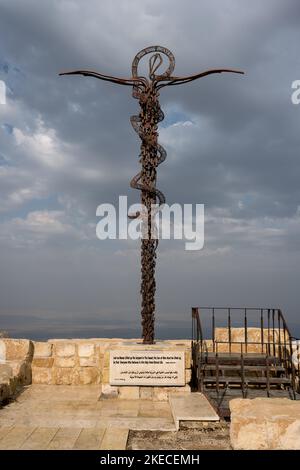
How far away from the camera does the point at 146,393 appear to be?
8898mm

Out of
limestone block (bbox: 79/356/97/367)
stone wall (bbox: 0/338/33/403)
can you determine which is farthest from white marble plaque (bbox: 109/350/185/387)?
stone wall (bbox: 0/338/33/403)

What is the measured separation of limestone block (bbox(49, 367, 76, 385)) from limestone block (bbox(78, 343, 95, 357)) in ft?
1.35

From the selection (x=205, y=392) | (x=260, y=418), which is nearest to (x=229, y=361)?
(x=205, y=392)

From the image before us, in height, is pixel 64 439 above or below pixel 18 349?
below

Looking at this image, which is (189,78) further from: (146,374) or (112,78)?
(146,374)

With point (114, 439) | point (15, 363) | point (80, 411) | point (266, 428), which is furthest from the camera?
point (15, 363)

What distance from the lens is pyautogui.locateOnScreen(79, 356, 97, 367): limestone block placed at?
1052cm

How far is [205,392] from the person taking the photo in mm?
8203

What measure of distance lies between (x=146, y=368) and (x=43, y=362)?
2892mm

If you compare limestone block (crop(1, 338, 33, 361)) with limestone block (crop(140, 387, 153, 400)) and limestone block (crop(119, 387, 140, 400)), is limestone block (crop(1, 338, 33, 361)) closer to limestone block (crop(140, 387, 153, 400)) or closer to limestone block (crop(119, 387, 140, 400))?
limestone block (crop(119, 387, 140, 400))

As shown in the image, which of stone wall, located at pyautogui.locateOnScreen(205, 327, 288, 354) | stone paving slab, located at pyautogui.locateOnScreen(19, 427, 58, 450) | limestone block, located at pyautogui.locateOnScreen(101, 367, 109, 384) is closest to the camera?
stone paving slab, located at pyautogui.locateOnScreen(19, 427, 58, 450)

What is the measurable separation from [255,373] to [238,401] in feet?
15.9

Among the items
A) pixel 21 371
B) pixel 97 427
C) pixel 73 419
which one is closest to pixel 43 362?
pixel 21 371

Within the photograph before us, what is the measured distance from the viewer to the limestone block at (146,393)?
348 inches
